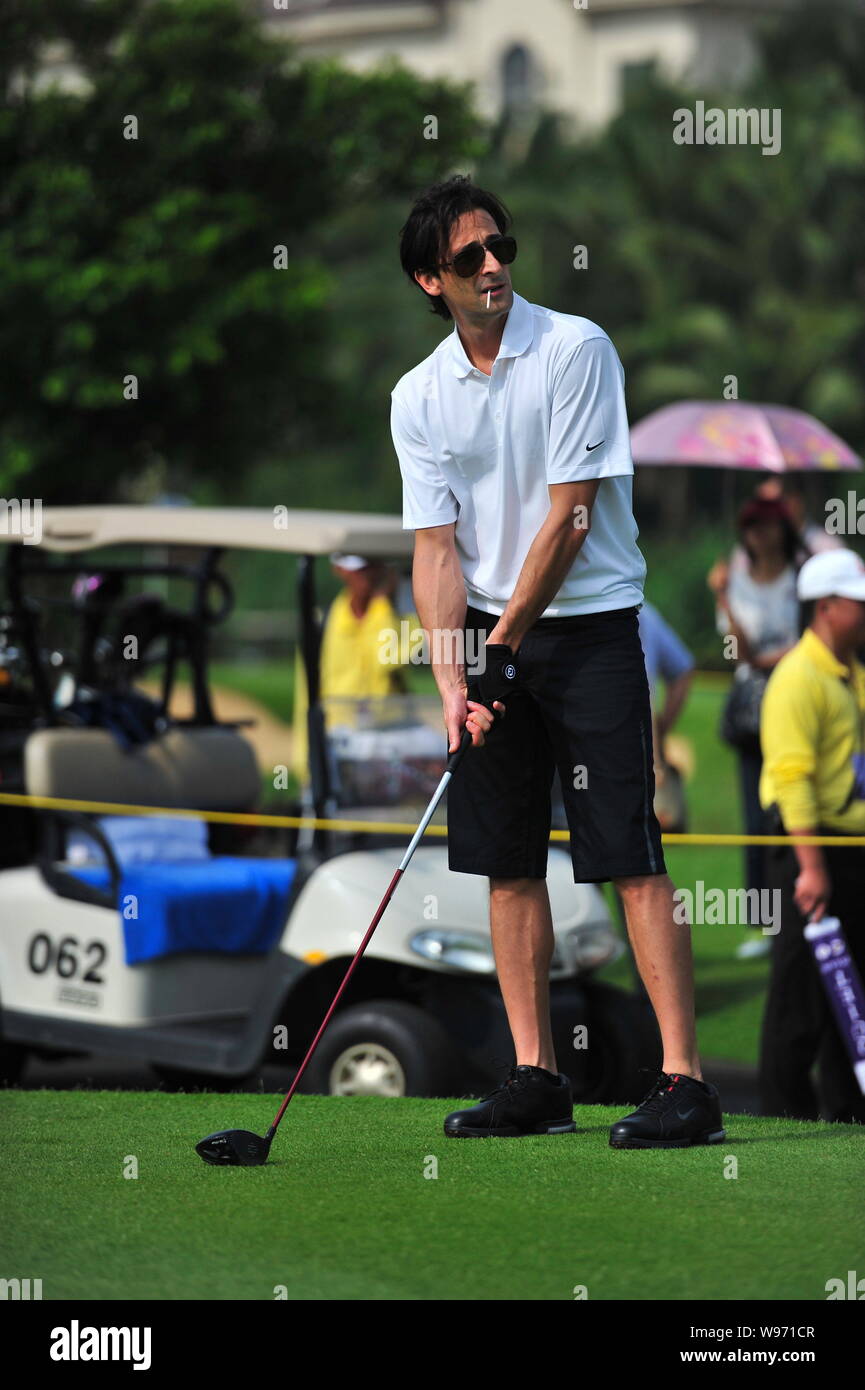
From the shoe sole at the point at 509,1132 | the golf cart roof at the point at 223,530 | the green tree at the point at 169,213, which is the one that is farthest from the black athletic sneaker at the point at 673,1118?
the green tree at the point at 169,213

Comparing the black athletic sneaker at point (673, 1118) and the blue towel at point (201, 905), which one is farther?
the blue towel at point (201, 905)

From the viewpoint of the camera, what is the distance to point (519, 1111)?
461cm

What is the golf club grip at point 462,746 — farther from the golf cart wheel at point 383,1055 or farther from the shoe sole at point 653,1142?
the golf cart wheel at point 383,1055

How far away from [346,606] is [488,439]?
18.1 ft

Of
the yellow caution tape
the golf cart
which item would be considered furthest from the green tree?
the yellow caution tape

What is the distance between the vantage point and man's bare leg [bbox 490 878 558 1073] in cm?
467

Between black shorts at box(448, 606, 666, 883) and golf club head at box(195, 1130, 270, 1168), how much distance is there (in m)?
0.76

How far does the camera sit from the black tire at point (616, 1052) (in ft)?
22.0

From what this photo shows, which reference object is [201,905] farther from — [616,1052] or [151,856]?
[616,1052]

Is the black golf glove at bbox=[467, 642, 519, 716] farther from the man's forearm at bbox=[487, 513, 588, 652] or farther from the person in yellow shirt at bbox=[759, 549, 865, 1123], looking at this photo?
the person in yellow shirt at bbox=[759, 549, 865, 1123]

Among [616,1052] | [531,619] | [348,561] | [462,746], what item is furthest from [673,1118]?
[348,561]

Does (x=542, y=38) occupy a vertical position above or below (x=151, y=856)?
above

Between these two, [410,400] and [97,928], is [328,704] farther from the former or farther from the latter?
[410,400]

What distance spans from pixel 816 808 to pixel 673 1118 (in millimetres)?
2329
